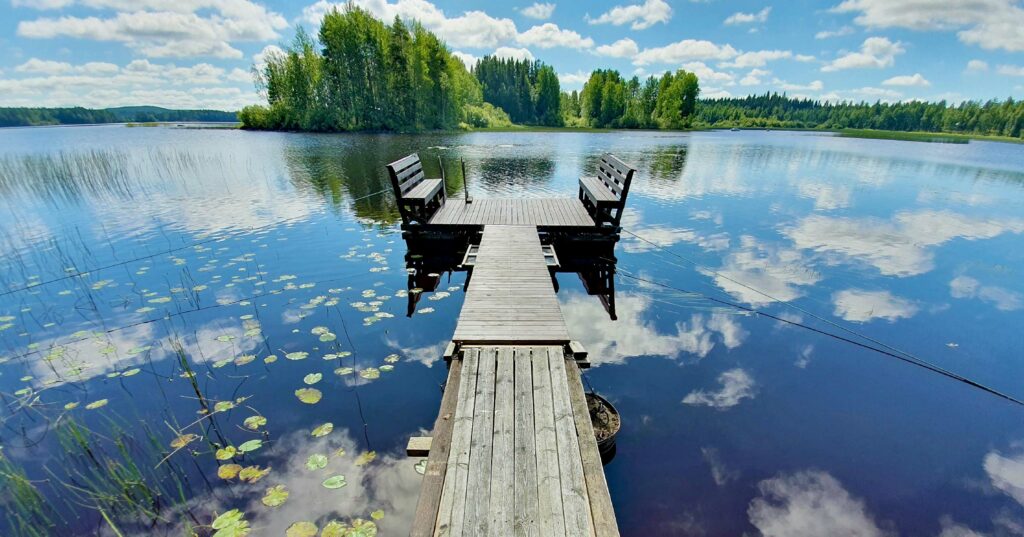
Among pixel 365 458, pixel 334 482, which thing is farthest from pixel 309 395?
pixel 334 482

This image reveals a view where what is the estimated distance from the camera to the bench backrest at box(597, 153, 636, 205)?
9.48m

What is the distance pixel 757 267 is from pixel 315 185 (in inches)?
795

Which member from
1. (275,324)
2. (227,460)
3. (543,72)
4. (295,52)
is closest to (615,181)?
(275,324)

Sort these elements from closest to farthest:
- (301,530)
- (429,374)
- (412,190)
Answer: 1. (301,530)
2. (429,374)
3. (412,190)

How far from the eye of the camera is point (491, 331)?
519 cm

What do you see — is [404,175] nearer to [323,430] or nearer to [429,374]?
[429,374]

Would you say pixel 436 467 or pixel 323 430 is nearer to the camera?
pixel 436 467

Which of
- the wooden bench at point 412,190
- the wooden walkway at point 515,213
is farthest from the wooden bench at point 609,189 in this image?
the wooden bench at point 412,190

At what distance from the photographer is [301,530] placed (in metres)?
3.95

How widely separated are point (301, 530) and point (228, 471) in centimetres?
142

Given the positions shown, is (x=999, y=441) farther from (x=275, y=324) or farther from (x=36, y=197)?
(x=36, y=197)

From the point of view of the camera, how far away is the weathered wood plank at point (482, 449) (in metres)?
2.78

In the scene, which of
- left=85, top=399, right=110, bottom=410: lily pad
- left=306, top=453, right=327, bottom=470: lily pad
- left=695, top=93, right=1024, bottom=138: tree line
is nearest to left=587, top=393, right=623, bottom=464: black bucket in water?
left=306, top=453, right=327, bottom=470: lily pad

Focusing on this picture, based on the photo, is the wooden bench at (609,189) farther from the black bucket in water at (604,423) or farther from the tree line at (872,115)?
the tree line at (872,115)
